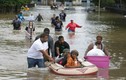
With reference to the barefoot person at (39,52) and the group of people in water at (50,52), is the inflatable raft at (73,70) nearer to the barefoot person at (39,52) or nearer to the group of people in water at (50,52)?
the group of people in water at (50,52)

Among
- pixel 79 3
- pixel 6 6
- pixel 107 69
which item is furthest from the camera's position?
pixel 79 3

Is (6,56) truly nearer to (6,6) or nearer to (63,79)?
(63,79)

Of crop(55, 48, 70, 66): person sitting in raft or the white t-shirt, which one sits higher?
the white t-shirt

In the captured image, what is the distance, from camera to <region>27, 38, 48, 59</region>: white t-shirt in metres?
12.9

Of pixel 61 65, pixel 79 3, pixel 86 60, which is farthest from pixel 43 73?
pixel 79 3

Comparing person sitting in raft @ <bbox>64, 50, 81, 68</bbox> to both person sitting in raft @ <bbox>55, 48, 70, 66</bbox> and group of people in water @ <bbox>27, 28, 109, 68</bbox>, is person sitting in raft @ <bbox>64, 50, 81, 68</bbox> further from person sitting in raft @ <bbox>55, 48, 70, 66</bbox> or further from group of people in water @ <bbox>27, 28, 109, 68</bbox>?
person sitting in raft @ <bbox>55, 48, 70, 66</bbox>

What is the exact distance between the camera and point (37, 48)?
12930 millimetres

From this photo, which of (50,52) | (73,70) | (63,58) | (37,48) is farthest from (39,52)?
(50,52)

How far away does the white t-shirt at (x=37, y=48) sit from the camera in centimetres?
1294

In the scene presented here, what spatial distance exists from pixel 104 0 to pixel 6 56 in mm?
107919

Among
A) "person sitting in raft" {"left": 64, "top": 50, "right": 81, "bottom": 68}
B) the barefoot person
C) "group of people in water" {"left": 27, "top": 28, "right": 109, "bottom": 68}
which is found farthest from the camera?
"person sitting in raft" {"left": 64, "top": 50, "right": 81, "bottom": 68}

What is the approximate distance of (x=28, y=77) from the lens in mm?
14016

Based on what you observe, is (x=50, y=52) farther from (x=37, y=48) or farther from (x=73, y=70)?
(x=37, y=48)

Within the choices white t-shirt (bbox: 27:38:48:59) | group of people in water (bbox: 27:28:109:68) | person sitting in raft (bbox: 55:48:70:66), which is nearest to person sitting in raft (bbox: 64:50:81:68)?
group of people in water (bbox: 27:28:109:68)
